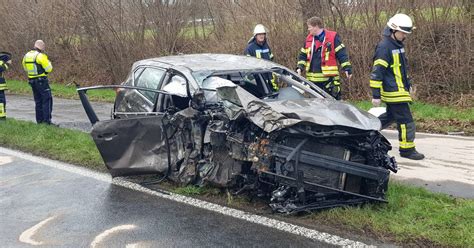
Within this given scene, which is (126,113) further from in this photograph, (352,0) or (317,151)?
(352,0)

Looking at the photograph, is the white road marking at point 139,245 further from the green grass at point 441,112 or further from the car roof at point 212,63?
the green grass at point 441,112

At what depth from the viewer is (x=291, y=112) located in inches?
181

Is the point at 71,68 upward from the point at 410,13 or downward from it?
downward

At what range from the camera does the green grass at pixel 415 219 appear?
3914 millimetres

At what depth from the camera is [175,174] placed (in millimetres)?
5559

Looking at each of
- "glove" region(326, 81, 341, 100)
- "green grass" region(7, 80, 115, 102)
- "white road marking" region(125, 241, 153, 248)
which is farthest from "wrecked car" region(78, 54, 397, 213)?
"green grass" region(7, 80, 115, 102)

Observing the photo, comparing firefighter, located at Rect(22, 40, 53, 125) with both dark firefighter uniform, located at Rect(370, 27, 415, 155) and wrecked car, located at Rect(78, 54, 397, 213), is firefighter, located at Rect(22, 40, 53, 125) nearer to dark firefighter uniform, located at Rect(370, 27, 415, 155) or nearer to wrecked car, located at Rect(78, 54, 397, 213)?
wrecked car, located at Rect(78, 54, 397, 213)

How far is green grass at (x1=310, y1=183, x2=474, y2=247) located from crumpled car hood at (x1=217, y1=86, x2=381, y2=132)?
763 millimetres

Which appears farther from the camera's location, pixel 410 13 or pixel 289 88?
pixel 410 13

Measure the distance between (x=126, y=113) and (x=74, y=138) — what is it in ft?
7.21

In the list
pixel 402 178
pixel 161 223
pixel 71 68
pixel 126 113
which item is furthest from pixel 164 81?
pixel 71 68

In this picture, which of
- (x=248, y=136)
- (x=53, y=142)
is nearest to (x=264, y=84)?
(x=248, y=136)

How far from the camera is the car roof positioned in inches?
232

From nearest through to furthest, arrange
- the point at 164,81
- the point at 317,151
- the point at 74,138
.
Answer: the point at 317,151 → the point at 164,81 → the point at 74,138
